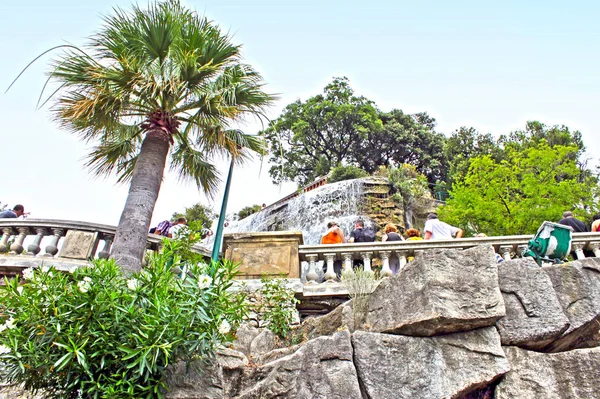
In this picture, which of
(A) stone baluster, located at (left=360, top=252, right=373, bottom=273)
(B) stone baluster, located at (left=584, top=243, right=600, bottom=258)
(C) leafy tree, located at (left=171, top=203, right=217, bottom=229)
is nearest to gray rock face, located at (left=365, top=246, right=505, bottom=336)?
(A) stone baluster, located at (left=360, top=252, right=373, bottom=273)

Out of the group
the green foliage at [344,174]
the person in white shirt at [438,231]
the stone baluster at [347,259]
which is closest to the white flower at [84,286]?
the stone baluster at [347,259]

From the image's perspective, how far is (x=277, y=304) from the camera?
20.5 ft

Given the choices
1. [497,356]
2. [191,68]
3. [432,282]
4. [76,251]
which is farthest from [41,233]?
[497,356]

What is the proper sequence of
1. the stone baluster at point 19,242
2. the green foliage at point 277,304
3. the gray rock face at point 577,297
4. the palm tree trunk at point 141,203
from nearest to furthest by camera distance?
the gray rock face at point 577,297
the green foliage at point 277,304
the palm tree trunk at point 141,203
the stone baluster at point 19,242

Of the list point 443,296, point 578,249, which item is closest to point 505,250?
point 578,249

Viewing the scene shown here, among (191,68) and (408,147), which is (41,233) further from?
(408,147)

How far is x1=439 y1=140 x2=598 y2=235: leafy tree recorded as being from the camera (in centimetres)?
1577

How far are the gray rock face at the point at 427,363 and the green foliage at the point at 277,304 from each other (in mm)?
1638

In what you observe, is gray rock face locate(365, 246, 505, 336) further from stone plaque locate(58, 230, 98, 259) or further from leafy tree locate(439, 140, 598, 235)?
leafy tree locate(439, 140, 598, 235)

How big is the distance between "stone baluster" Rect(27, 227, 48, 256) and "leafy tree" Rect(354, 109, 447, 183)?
30235 mm

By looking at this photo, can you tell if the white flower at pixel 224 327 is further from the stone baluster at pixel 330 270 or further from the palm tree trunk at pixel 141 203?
the stone baluster at pixel 330 270

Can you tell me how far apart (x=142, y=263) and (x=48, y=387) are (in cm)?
301

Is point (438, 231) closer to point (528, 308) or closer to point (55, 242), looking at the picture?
point (528, 308)

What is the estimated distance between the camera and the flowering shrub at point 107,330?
12.8 feet
